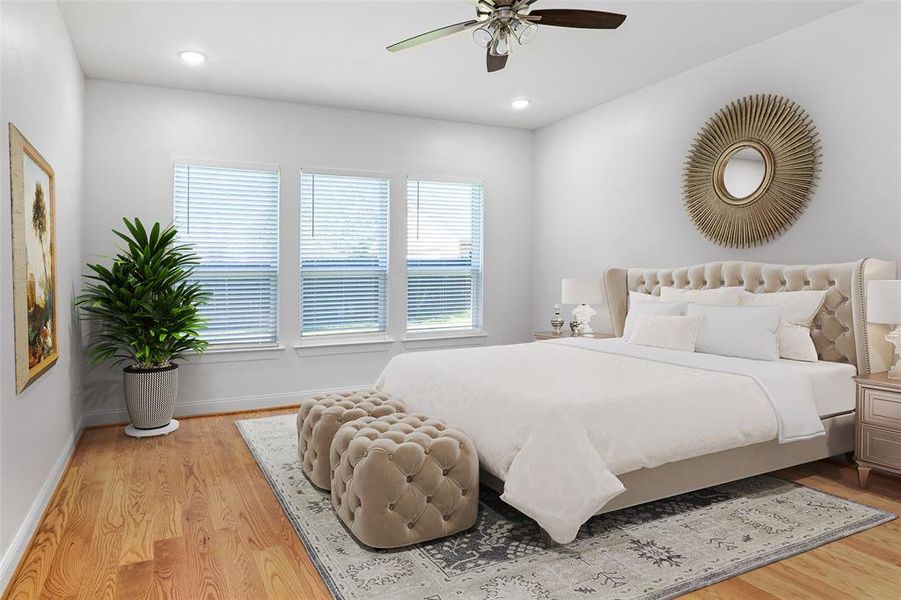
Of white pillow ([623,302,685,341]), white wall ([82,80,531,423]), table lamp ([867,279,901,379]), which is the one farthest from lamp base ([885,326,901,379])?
white wall ([82,80,531,423])

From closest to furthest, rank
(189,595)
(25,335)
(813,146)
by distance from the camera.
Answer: (189,595)
(25,335)
(813,146)

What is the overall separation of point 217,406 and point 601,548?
12.3 ft

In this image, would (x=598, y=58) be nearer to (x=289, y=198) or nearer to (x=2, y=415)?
(x=289, y=198)

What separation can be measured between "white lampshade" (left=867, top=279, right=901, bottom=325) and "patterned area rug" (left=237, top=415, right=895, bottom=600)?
979mm

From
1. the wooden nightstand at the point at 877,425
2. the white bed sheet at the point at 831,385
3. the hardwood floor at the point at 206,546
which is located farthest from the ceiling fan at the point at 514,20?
the hardwood floor at the point at 206,546

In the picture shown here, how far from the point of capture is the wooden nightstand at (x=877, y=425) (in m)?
3.01

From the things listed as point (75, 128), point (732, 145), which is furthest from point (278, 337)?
point (732, 145)

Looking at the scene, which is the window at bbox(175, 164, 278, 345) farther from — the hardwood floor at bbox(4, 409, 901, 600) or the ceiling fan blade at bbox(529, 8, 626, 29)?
the ceiling fan blade at bbox(529, 8, 626, 29)

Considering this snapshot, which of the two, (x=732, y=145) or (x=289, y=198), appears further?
(x=289, y=198)

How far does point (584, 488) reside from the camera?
2.36 meters

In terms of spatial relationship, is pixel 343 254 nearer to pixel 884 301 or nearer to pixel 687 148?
pixel 687 148

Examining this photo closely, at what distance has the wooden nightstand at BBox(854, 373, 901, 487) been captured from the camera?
3.01 m

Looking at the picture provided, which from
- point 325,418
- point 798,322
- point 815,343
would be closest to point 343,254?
point 325,418

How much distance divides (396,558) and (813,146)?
142 inches
